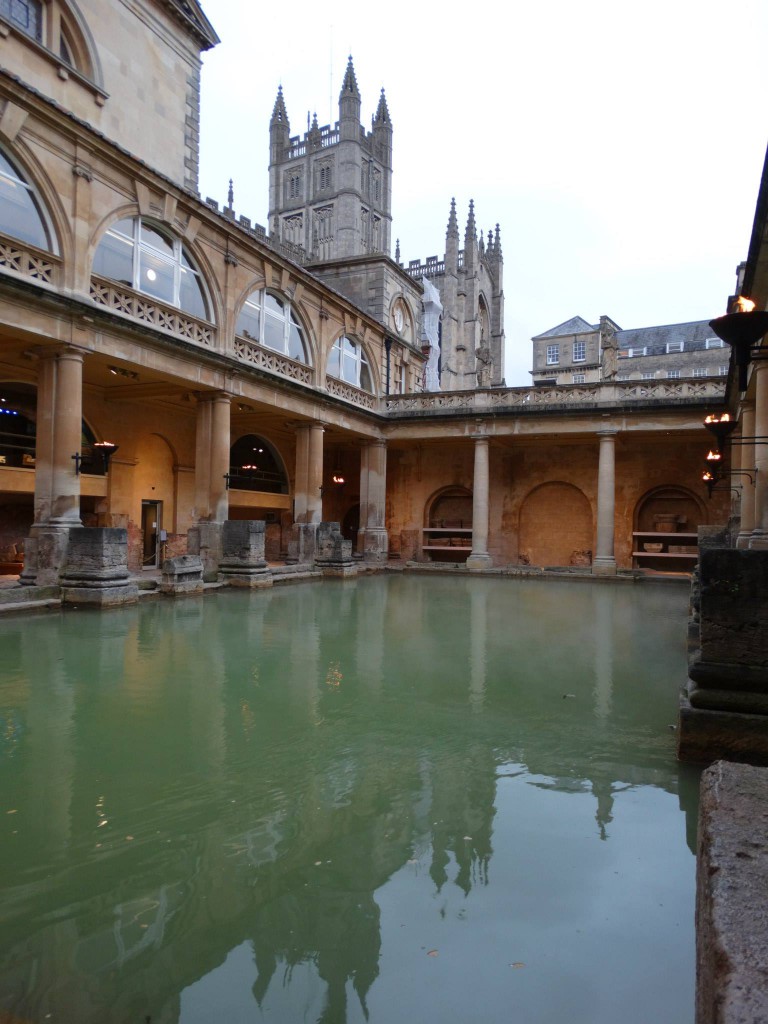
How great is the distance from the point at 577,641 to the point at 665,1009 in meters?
6.99

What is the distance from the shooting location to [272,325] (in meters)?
19.0

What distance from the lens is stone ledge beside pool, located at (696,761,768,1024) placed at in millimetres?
1450

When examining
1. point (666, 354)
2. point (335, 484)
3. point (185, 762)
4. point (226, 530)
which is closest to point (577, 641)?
point (185, 762)

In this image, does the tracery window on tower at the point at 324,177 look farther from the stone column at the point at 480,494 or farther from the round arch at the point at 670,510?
the round arch at the point at 670,510

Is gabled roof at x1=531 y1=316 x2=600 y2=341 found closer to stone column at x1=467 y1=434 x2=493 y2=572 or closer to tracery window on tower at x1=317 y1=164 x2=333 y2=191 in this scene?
tracery window on tower at x1=317 y1=164 x2=333 y2=191

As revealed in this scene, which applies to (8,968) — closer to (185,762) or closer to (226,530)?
(185,762)

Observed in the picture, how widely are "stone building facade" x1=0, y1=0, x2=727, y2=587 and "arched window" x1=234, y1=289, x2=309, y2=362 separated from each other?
0.22ft

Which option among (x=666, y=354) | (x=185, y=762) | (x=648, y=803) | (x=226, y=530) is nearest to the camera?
(x=648, y=803)

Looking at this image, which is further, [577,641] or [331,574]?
[331,574]

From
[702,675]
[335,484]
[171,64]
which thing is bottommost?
[702,675]

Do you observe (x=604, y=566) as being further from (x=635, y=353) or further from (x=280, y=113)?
(x=280, y=113)

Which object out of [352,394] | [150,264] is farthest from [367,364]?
[150,264]

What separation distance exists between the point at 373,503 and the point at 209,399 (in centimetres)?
904

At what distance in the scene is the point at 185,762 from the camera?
4082 mm
